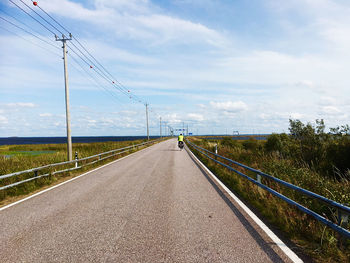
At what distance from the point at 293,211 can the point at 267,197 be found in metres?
1.30

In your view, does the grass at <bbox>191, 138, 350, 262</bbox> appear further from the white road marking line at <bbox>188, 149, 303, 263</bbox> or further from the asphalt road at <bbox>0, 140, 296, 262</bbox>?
the asphalt road at <bbox>0, 140, 296, 262</bbox>

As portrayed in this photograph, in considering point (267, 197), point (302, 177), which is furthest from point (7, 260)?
point (302, 177)

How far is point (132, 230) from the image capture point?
185 inches

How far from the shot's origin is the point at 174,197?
736cm

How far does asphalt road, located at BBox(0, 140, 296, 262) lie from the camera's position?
371 centimetres

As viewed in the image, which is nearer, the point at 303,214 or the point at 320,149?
the point at 303,214

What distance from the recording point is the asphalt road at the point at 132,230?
3.71 metres

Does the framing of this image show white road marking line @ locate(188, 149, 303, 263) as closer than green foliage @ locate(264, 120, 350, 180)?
Yes

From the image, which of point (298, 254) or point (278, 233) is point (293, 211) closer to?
point (278, 233)

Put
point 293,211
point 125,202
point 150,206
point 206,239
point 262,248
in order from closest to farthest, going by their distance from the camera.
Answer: point 262,248 → point 206,239 → point 293,211 → point 150,206 → point 125,202

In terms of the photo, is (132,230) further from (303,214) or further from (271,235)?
(303,214)

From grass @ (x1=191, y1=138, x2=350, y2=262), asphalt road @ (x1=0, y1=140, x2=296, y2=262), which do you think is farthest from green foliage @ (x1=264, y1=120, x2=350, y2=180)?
asphalt road @ (x1=0, y1=140, x2=296, y2=262)

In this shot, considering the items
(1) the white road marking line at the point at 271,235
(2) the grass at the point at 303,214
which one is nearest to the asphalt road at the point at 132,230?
(1) the white road marking line at the point at 271,235

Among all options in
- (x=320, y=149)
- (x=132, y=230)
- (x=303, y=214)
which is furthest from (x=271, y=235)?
(x=320, y=149)
